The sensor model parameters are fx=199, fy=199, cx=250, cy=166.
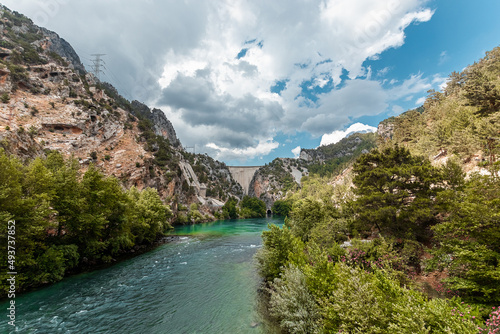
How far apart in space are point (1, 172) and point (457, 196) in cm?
3161

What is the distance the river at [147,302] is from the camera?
1178cm

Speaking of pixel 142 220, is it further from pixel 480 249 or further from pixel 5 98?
pixel 5 98

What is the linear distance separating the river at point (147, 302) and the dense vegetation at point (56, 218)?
2133mm

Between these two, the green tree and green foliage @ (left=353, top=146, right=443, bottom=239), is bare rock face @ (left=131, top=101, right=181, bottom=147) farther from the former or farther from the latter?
green foliage @ (left=353, top=146, right=443, bottom=239)

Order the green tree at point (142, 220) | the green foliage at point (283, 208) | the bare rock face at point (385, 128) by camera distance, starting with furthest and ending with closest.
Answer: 1. the green foliage at point (283, 208)
2. the bare rock face at point (385, 128)
3. the green tree at point (142, 220)

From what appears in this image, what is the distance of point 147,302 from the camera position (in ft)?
48.8

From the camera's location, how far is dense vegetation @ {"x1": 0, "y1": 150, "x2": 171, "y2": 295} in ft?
48.2

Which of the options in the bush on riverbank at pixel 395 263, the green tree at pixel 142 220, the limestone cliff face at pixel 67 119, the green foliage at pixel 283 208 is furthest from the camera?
the green foliage at pixel 283 208

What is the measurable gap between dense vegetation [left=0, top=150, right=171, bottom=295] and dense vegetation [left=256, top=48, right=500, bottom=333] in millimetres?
17901

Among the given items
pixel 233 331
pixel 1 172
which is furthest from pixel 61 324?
pixel 1 172

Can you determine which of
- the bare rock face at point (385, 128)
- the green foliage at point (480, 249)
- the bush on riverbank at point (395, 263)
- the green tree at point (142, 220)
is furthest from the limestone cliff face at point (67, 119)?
the bare rock face at point (385, 128)

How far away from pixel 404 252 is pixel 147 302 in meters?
19.5

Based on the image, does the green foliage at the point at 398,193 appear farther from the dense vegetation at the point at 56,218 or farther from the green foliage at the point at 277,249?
the dense vegetation at the point at 56,218

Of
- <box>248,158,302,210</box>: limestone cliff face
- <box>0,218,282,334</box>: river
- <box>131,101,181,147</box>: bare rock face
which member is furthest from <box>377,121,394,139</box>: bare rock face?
<box>131,101,181,147</box>: bare rock face
